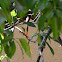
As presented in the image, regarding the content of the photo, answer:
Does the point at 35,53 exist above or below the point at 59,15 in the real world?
below

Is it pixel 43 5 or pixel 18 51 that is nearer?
pixel 43 5

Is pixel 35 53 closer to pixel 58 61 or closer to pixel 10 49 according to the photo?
pixel 58 61

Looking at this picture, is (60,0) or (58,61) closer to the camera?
(60,0)

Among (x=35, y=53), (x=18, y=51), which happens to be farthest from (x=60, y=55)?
(x=18, y=51)

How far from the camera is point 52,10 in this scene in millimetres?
324

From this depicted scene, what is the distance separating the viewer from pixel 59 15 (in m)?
0.29

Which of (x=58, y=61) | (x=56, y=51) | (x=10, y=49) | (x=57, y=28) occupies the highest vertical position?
(x=57, y=28)

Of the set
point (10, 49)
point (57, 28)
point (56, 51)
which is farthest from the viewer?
point (56, 51)

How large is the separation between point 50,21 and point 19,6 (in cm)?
8

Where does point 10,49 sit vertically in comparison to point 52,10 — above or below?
below

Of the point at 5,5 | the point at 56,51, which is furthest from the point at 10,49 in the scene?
the point at 56,51

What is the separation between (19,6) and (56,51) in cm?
249

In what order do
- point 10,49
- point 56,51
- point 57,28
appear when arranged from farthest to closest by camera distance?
point 56,51, point 10,49, point 57,28

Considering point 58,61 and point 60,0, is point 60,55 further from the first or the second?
point 60,0
